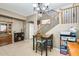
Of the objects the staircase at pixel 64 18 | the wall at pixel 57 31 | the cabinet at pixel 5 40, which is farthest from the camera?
the cabinet at pixel 5 40

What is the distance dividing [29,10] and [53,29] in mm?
686

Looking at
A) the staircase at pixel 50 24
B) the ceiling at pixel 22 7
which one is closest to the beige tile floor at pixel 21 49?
the staircase at pixel 50 24

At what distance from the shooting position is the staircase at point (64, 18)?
6.08ft

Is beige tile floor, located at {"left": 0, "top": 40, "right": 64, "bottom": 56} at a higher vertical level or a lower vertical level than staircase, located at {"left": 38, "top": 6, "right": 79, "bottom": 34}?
lower

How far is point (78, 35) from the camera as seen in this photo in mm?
2020

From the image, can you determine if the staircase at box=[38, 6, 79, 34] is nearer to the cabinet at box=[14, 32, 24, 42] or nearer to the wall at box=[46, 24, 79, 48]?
the wall at box=[46, 24, 79, 48]

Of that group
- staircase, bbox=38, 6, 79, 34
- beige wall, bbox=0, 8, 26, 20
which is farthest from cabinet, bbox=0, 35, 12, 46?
staircase, bbox=38, 6, 79, 34

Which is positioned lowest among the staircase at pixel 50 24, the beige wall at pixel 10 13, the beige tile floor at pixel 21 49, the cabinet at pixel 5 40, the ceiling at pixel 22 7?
the beige tile floor at pixel 21 49

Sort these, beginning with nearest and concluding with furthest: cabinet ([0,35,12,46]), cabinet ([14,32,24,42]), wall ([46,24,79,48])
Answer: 1. wall ([46,24,79,48])
2. cabinet ([0,35,12,46])
3. cabinet ([14,32,24,42])

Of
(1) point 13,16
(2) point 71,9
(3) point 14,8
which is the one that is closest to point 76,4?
(2) point 71,9

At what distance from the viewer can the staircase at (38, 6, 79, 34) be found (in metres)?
1.85

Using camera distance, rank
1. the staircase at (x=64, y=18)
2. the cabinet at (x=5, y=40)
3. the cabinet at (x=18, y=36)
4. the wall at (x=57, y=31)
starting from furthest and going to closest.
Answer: the cabinet at (x=18, y=36)
the cabinet at (x=5, y=40)
the wall at (x=57, y=31)
the staircase at (x=64, y=18)

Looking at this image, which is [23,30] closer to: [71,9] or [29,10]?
[29,10]

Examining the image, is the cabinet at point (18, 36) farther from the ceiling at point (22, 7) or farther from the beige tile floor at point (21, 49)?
the ceiling at point (22, 7)
